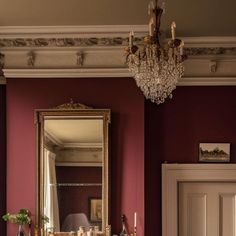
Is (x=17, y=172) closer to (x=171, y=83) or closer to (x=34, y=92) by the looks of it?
(x=34, y=92)

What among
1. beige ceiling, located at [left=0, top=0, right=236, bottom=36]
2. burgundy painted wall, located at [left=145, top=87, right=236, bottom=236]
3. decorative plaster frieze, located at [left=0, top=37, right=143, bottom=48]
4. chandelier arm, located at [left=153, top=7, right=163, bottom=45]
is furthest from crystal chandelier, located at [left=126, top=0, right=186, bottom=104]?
burgundy painted wall, located at [left=145, top=87, right=236, bottom=236]

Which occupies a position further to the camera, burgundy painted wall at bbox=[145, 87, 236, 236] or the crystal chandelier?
burgundy painted wall at bbox=[145, 87, 236, 236]

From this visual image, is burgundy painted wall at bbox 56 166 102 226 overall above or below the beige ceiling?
below

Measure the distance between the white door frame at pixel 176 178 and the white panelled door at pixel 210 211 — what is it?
4.2 inches

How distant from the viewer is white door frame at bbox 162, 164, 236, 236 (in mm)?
6375

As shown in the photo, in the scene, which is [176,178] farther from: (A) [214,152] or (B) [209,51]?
(B) [209,51]

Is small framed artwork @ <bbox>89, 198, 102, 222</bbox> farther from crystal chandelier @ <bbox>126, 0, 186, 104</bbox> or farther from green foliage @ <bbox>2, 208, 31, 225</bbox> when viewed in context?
crystal chandelier @ <bbox>126, 0, 186, 104</bbox>

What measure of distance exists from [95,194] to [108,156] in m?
A: 0.44

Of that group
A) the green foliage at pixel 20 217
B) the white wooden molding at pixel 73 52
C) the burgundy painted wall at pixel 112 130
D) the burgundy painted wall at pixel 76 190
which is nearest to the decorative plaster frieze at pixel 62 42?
the white wooden molding at pixel 73 52

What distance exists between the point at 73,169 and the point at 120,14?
1.78 metres

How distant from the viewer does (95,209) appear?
20.1 ft

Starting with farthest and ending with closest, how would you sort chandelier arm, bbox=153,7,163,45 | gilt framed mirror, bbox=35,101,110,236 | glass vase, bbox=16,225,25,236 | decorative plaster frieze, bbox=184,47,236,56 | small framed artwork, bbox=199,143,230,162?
small framed artwork, bbox=199,143,230,162
decorative plaster frieze, bbox=184,47,236,56
gilt framed mirror, bbox=35,101,110,236
glass vase, bbox=16,225,25,236
chandelier arm, bbox=153,7,163,45

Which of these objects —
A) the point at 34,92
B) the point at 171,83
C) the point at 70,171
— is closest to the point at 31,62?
the point at 34,92

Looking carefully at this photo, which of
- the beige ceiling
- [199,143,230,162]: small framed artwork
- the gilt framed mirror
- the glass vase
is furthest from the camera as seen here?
[199,143,230,162]: small framed artwork
